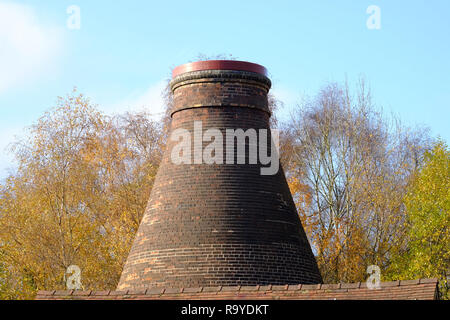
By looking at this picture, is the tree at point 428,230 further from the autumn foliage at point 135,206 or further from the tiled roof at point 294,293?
the tiled roof at point 294,293

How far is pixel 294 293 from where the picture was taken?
13.8 meters

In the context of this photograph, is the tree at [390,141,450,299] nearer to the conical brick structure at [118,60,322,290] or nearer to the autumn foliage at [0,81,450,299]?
the autumn foliage at [0,81,450,299]

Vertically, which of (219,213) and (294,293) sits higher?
(219,213)

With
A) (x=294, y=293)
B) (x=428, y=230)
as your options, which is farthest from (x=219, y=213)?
(x=428, y=230)

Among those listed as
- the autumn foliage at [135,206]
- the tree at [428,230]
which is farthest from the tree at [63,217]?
the tree at [428,230]

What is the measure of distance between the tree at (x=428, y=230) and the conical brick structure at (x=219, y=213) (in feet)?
39.4

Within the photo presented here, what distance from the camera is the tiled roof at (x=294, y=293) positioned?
42.7 feet

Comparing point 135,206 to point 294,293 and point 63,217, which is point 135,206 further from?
point 294,293

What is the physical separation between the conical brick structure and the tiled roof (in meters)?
2.00

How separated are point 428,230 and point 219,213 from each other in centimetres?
1440

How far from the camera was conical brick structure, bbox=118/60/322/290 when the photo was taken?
648 inches

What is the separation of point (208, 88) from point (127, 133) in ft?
66.4
